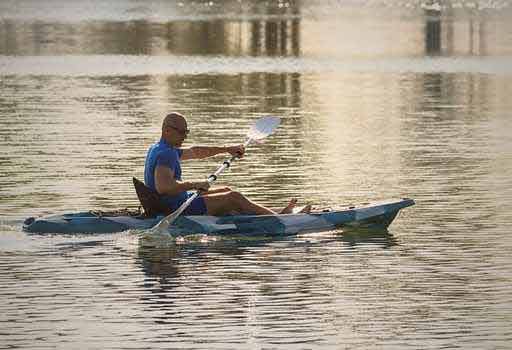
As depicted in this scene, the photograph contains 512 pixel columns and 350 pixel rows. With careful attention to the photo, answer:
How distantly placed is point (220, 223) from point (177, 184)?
2.00 ft

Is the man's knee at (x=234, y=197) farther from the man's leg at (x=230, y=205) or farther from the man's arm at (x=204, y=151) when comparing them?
the man's arm at (x=204, y=151)

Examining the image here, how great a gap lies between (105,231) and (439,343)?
5.85 m

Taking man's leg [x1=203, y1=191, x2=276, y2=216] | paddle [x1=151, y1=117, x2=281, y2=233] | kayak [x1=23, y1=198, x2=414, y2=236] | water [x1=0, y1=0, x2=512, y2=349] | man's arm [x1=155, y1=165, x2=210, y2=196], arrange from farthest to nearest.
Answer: man's leg [x1=203, y1=191, x2=276, y2=216] → kayak [x1=23, y1=198, x2=414, y2=236] → man's arm [x1=155, y1=165, x2=210, y2=196] → paddle [x1=151, y1=117, x2=281, y2=233] → water [x1=0, y1=0, x2=512, y2=349]

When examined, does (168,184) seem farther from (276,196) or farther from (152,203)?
(276,196)

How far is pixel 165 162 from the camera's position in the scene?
19.3 m

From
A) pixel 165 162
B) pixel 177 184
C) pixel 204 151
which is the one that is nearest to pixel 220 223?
pixel 177 184

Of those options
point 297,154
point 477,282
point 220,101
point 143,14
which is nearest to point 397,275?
point 477,282

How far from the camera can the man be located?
63.4 ft

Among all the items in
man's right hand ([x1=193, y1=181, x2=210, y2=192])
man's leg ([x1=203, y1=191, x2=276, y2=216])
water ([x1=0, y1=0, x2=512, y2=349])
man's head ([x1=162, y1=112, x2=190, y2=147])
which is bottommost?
water ([x1=0, y1=0, x2=512, y2=349])

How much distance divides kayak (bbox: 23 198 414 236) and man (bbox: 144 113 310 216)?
0.49 feet

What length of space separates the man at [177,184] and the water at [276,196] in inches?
14.0

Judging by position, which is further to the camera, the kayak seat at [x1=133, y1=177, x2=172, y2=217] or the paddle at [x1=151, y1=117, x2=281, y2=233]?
the kayak seat at [x1=133, y1=177, x2=172, y2=217]

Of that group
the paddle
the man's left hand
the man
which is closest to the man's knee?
the man

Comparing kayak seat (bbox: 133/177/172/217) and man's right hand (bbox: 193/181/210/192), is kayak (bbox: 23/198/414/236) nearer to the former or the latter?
kayak seat (bbox: 133/177/172/217)
